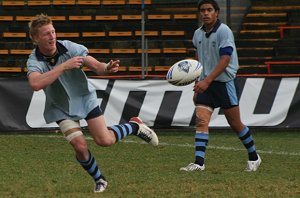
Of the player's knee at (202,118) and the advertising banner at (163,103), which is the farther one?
the advertising banner at (163,103)

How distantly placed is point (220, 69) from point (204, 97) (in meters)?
0.51

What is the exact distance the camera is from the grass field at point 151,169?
7.43 metres

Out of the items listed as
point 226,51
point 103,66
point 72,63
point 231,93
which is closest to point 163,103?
point 231,93

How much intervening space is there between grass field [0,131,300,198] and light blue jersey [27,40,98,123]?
2.31 ft

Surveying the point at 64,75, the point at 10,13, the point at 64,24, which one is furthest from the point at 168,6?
the point at 64,75

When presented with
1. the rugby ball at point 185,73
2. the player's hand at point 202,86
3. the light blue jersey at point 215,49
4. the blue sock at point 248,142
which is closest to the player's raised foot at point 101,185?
the rugby ball at point 185,73

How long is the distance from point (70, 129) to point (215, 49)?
242 centimetres

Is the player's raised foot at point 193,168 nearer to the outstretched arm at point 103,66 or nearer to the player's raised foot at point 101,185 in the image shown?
the player's raised foot at point 101,185

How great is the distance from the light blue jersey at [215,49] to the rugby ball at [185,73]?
12.6 inches

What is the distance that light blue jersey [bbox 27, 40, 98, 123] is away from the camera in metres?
7.35

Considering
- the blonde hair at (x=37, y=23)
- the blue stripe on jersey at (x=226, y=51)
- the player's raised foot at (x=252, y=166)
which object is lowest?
the player's raised foot at (x=252, y=166)

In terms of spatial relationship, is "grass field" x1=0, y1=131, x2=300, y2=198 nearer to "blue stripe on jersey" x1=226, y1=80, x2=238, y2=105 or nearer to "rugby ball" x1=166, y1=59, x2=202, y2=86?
"blue stripe on jersey" x1=226, y1=80, x2=238, y2=105

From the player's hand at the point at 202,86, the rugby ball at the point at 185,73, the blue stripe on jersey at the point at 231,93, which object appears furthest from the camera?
the blue stripe on jersey at the point at 231,93

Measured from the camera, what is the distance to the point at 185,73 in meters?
8.76
